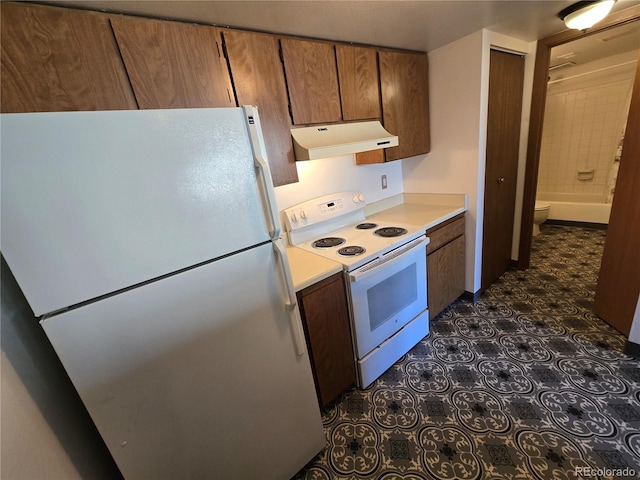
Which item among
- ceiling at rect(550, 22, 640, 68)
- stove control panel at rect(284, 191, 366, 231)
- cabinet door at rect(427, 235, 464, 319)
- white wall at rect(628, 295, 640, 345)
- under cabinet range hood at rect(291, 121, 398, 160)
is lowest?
white wall at rect(628, 295, 640, 345)

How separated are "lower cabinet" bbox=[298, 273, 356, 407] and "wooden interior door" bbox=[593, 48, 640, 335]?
1.88 meters

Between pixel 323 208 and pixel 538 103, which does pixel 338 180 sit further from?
pixel 538 103

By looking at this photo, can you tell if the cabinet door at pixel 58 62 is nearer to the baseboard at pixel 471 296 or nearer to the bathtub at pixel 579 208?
the baseboard at pixel 471 296

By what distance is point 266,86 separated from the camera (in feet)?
4.65

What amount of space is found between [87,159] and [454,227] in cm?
229

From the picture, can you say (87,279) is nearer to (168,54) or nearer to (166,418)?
(166,418)

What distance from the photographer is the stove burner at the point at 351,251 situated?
63.3 inches

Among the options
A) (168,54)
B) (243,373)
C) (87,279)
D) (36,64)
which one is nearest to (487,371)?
(243,373)

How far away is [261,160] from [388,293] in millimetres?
1201

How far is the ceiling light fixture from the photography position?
1.57m

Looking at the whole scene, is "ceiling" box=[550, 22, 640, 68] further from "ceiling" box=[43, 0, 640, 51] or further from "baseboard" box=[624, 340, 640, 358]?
"baseboard" box=[624, 340, 640, 358]

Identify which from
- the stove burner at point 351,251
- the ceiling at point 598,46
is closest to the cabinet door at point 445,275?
the stove burner at point 351,251

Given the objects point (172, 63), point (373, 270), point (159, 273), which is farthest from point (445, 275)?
point (172, 63)

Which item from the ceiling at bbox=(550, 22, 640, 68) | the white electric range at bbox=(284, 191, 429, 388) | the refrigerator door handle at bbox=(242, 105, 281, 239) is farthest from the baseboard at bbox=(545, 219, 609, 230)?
the refrigerator door handle at bbox=(242, 105, 281, 239)
